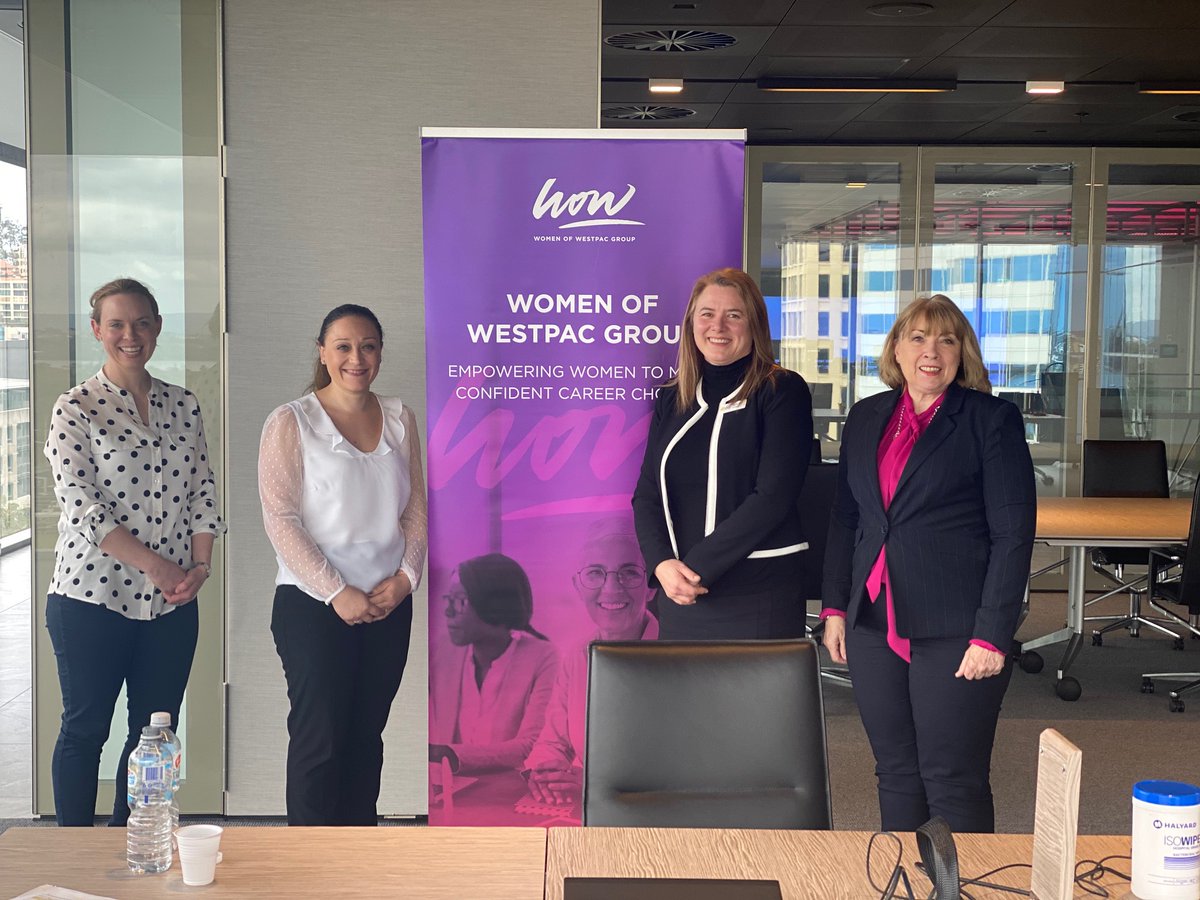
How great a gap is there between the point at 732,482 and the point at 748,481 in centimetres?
4

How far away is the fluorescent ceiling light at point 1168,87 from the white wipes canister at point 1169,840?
6.35 m

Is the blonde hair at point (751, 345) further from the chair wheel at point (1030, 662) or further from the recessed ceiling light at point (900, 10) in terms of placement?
the chair wheel at point (1030, 662)

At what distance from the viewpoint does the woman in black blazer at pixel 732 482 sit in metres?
3.17

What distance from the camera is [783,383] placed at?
3230 mm

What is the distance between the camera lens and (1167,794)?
1.55 meters

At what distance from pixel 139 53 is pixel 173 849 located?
3.10 meters

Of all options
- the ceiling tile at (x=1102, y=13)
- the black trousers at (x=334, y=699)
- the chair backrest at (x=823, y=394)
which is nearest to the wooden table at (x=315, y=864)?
the black trousers at (x=334, y=699)

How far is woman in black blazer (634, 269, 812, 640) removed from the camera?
317 centimetres

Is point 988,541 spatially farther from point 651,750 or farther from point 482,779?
point 482,779

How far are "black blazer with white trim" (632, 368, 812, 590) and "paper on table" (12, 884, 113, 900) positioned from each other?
1841 mm

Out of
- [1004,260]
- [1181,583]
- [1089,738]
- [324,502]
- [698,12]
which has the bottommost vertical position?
[1089,738]

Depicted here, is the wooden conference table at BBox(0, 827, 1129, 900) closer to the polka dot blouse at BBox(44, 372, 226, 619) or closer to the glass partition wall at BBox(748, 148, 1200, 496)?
the polka dot blouse at BBox(44, 372, 226, 619)

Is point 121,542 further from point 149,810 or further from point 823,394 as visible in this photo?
point 823,394

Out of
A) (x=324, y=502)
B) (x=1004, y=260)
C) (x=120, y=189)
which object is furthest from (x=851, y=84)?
(x=324, y=502)
